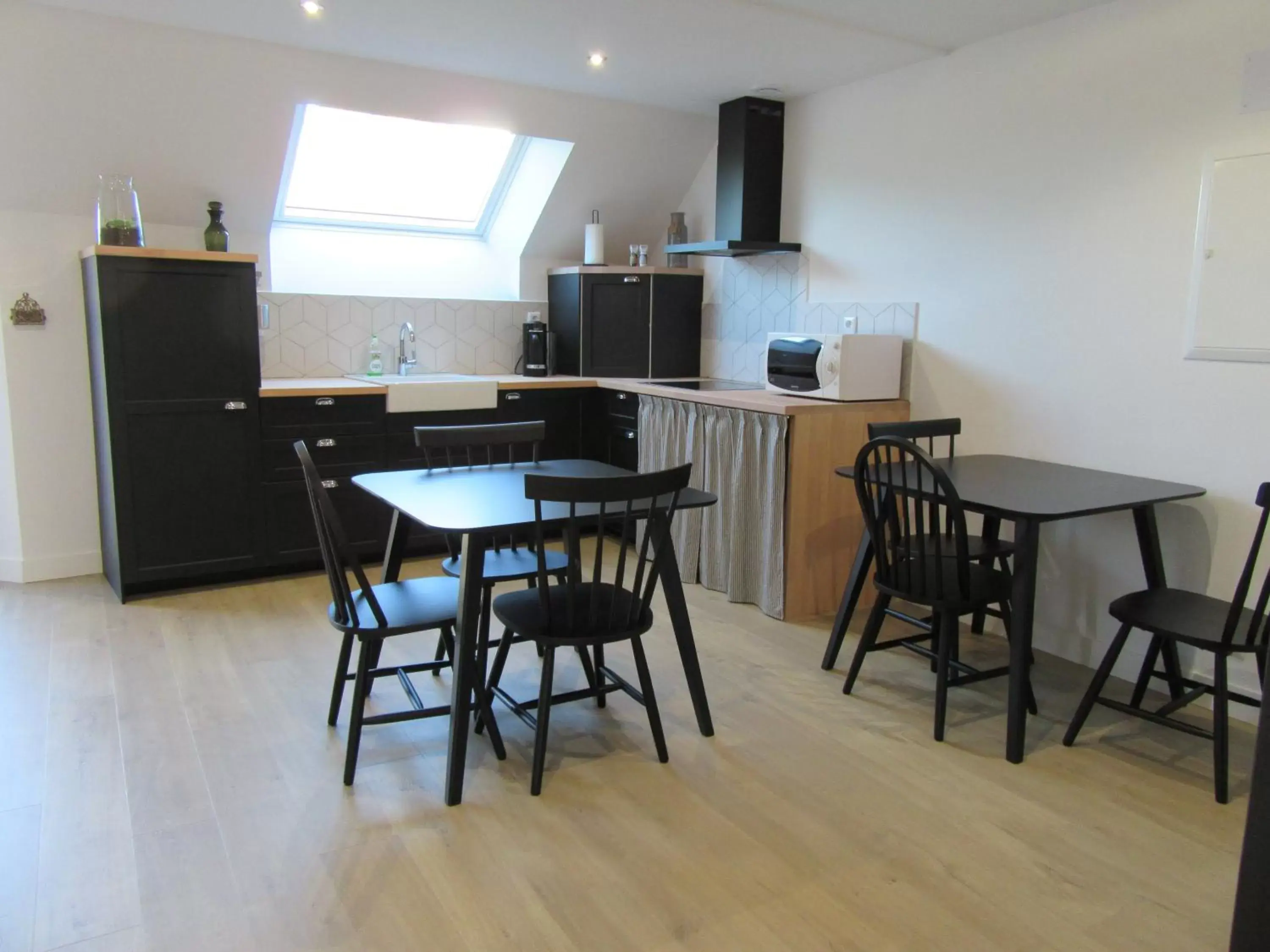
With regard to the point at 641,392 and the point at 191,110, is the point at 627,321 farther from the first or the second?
the point at 191,110

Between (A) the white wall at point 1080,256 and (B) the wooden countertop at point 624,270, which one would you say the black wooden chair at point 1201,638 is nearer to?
(A) the white wall at point 1080,256

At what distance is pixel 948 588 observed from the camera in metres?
2.86

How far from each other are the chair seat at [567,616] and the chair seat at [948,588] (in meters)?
0.88

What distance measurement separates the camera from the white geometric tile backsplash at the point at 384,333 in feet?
15.7

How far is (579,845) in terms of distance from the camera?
7.32ft

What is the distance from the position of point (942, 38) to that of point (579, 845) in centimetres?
330

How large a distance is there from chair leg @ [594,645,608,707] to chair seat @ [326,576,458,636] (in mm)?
501

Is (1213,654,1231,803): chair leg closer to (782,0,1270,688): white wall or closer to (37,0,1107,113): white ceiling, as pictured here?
(782,0,1270,688): white wall

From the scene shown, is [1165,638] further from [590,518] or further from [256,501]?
[256,501]

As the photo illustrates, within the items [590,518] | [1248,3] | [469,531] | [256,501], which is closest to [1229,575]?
[1248,3]

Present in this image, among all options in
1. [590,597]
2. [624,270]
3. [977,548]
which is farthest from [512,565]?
[624,270]

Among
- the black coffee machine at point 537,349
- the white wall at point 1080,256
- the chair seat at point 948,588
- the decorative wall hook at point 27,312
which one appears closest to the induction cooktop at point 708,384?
the black coffee machine at point 537,349

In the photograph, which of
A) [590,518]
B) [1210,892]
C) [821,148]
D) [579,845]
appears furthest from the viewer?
[821,148]

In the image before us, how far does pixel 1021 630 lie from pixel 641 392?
244 cm
